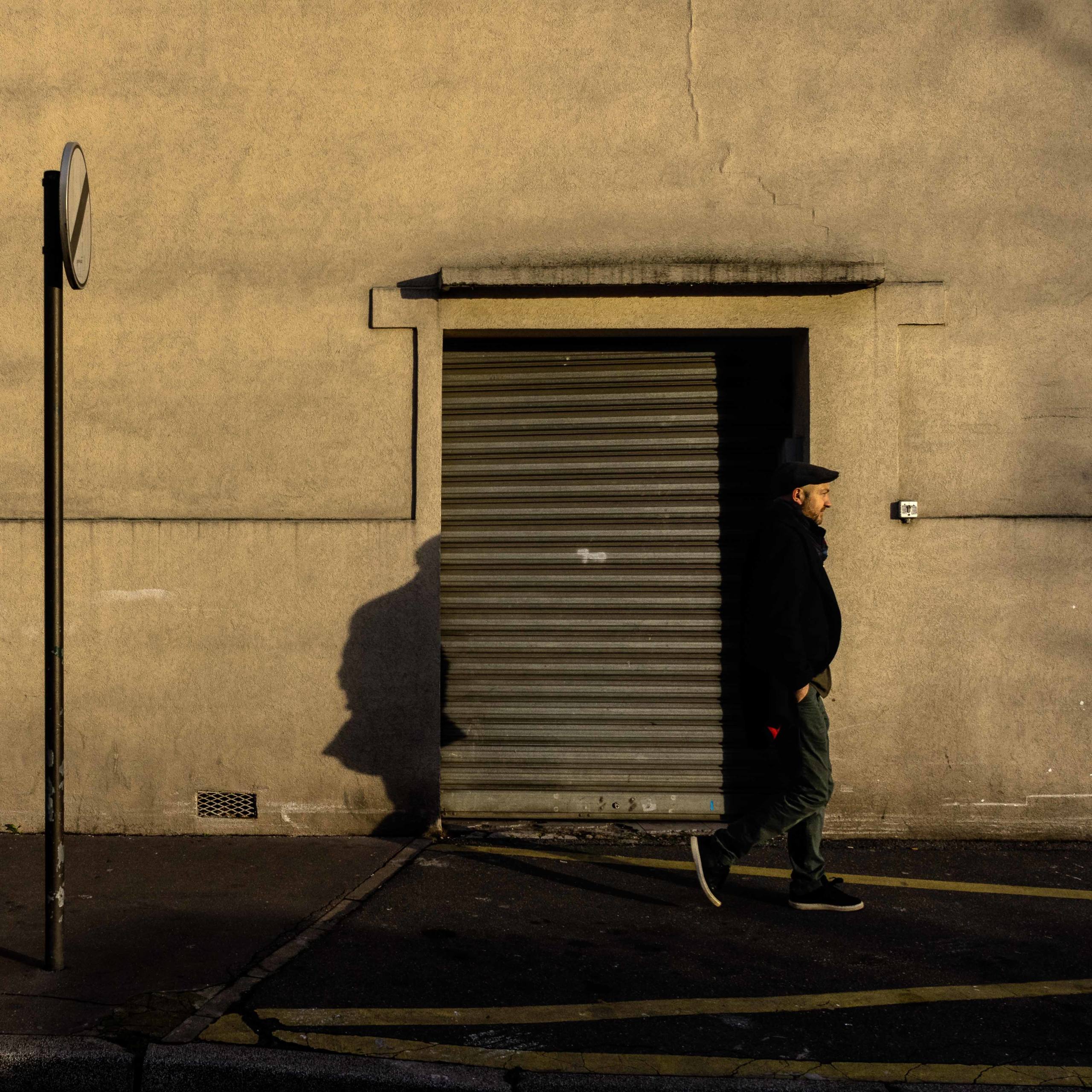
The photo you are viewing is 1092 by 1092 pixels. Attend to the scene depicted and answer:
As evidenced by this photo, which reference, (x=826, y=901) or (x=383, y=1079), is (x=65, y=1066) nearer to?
(x=383, y=1079)

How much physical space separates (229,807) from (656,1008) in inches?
136

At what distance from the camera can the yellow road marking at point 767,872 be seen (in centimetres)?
539

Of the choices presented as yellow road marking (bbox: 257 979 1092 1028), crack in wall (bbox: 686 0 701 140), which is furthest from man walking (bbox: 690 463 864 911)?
crack in wall (bbox: 686 0 701 140)

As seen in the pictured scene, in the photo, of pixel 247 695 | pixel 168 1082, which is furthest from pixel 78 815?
pixel 168 1082

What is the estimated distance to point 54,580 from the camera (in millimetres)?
4160

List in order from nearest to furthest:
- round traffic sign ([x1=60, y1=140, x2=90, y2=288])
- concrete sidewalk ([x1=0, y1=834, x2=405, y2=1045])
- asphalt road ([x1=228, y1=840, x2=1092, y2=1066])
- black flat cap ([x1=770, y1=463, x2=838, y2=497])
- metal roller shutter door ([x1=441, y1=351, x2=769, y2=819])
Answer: asphalt road ([x1=228, y1=840, x2=1092, y2=1066]), concrete sidewalk ([x1=0, y1=834, x2=405, y2=1045]), round traffic sign ([x1=60, y1=140, x2=90, y2=288]), black flat cap ([x1=770, y1=463, x2=838, y2=497]), metal roller shutter door ([x1=441, y1=351, x2=769, y2=819])

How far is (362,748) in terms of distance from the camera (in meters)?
6.47

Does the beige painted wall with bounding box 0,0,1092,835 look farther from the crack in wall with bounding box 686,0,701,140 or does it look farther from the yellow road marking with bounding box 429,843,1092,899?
the yellow road marking with bounding box 429,843,1092,899

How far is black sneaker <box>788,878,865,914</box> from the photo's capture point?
5.08m

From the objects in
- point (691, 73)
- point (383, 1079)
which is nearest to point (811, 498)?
point (691, 73)

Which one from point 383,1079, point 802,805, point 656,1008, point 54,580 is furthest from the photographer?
point 802,805

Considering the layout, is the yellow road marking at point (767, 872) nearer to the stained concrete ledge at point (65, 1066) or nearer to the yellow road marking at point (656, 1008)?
the yellow road marking at point (656, 1008)

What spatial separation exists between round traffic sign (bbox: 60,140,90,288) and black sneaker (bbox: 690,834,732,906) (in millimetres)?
3529

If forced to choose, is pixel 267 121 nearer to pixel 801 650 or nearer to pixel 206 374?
pixel 206 374
